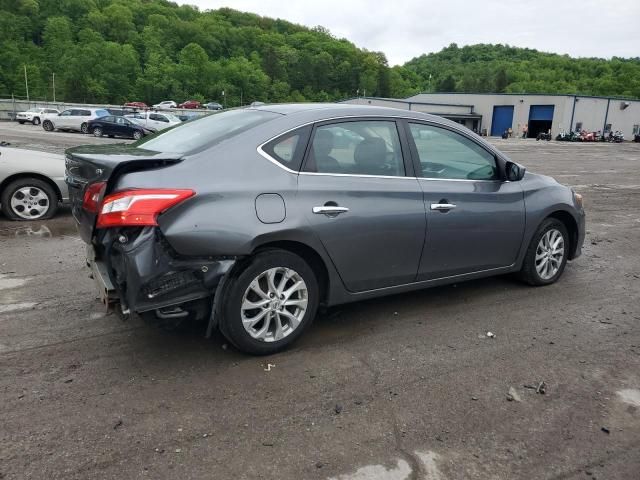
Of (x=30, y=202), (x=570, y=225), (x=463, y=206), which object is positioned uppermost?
(x=463, y=206)

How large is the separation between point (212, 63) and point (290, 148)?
131602 millimetres

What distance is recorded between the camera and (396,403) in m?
3.22

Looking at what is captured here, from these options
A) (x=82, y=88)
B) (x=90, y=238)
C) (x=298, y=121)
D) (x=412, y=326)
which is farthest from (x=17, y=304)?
(x=82, y=88)

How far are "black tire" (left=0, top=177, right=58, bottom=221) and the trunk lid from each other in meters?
4.38

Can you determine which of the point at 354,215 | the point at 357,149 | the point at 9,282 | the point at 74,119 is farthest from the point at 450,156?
the point at 74,119

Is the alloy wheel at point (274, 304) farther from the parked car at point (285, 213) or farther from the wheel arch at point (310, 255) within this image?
the wheel arch at point (310, 255)

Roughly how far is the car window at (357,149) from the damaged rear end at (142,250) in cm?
99

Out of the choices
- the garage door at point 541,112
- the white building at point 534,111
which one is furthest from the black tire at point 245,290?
the garage door at point 541,112

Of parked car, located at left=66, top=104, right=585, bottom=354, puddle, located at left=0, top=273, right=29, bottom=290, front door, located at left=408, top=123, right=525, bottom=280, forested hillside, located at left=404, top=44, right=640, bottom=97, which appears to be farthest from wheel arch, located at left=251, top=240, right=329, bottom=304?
forested hillside, located at left=404, top=44, right=640, bottom=97

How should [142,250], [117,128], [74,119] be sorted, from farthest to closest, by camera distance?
1. [74,119]
2. [117,128]
3. [142,250]

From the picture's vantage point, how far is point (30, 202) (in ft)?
25.6

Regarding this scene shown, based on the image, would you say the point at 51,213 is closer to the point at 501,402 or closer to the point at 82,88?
the point at 501,402

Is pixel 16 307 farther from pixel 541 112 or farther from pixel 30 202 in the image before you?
pixel 541 112

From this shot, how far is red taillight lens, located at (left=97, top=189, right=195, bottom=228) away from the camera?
3.17m
